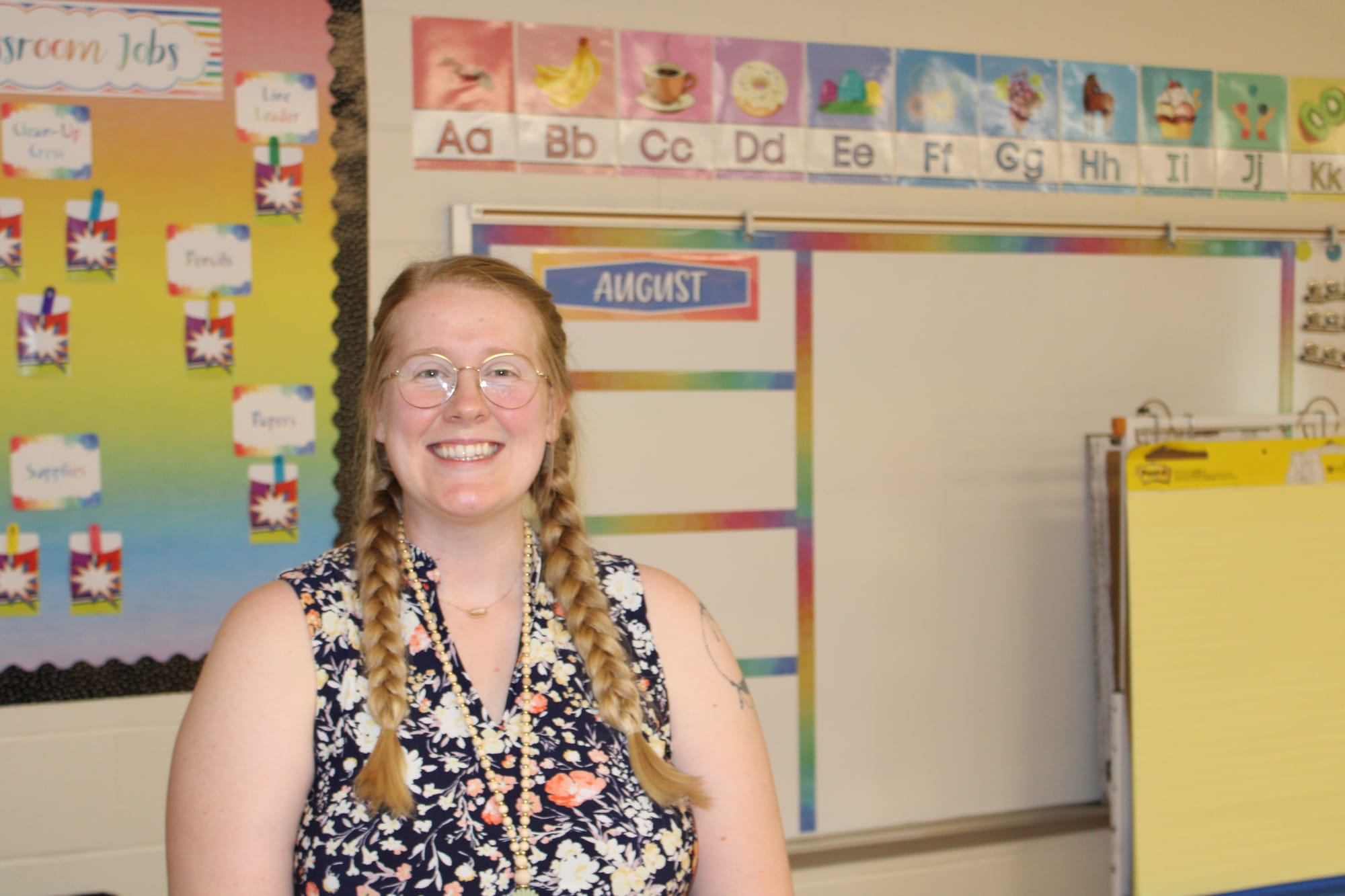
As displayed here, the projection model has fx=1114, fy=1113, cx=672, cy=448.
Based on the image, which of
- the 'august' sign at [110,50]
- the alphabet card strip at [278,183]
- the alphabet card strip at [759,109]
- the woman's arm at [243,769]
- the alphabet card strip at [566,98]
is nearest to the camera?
the woman's arm at [243,769]

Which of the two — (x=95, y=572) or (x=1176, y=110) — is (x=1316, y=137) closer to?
(x=1176, y=110)

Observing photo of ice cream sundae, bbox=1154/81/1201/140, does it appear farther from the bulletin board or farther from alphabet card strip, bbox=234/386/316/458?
alphabet card strip, bbox=234/386/316/458

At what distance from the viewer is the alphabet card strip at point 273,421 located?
2.16 meters

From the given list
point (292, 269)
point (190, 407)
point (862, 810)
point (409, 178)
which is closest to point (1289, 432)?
point (862, 810)

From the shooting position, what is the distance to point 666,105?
234 centimetres

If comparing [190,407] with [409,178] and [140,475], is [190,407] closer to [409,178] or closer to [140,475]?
[140,475]

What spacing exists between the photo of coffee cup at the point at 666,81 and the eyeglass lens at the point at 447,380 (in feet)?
4.23

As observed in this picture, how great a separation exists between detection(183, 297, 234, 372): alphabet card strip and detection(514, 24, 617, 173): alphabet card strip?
0.65 meters

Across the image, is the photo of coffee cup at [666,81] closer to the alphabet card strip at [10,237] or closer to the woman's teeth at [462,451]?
the alphabet card strip at [10,237]

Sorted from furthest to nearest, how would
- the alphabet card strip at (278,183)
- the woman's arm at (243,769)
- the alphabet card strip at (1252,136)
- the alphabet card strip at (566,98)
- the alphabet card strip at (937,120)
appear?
the alphabet card strip at (1252,136), the alphabet card strip at (937,120), the alphabet card strip at (566,98), the alphabet card strip at (278,183), the woman's arm at (243,769)

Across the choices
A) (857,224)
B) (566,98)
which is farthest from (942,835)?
(566,98)

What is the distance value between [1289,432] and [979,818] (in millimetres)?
1149

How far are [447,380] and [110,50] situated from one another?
4.47 feet

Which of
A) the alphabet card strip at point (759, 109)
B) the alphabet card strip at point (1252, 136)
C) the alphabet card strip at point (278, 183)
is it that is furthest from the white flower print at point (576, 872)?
the alphabet card strip at point (1252, 136)
